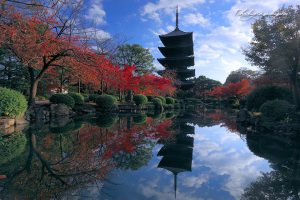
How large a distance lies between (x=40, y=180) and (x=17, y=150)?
2.56 metres

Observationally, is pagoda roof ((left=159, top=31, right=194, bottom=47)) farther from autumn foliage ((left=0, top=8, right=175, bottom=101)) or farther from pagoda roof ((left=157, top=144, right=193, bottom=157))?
pagoda roof ((left=157, top=144, right=193, bottom=157))

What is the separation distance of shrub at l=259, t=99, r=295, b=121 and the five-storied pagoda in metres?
25.1

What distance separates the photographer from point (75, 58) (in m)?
12.8

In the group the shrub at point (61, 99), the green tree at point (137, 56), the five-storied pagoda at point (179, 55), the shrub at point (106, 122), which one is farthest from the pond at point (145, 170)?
the five-storied pagoda at point (179, 55)

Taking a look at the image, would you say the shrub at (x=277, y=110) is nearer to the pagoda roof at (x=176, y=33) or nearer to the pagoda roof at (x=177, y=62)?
the pagoda roof at (x=176, y=33)

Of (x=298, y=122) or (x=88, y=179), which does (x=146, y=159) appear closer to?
(x=88, y=179)

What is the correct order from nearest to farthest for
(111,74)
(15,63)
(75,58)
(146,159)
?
(146,159) → (75,58) → (111,74) → (15,63)

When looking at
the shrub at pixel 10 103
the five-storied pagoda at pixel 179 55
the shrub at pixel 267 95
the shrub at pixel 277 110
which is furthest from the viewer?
the five-storied pagoda at pixel 179 55

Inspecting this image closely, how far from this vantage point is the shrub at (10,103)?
10.5 m

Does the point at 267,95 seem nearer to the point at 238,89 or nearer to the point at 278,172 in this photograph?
the point at 278,172

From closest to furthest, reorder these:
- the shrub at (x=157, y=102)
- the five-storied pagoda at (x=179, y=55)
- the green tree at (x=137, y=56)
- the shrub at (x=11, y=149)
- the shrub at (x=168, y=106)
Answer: the shrub at (x=11, y=149) → the shrub at (x=157, y=102) → the shrub at (x=168, y=106) → the green tree at (x=137, y=56) → the five-storied pagoda at (x=179, y=55)

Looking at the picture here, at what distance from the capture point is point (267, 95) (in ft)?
43.0

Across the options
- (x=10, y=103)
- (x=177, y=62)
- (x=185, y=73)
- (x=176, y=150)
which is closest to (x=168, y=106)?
(x=185, y=73)

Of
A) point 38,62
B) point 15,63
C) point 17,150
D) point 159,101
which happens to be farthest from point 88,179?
point 159,101
